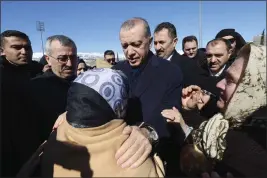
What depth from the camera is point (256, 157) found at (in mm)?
1483

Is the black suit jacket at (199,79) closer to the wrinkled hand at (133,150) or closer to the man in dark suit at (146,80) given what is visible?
the man in dark suit at (146,80)

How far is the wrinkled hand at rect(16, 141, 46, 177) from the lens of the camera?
1385 mm

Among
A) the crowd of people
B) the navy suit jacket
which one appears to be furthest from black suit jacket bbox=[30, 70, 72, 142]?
the navy suit jacket

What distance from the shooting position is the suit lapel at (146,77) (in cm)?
225

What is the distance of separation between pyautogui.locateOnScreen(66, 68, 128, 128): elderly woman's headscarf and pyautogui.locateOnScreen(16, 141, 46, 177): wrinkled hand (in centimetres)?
29

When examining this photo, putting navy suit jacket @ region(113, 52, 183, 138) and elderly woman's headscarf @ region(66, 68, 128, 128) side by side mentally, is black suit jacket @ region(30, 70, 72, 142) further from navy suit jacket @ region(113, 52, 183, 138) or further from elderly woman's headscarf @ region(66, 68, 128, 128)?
elderly woman's headscarf @ region(66, 68, 128, 128)

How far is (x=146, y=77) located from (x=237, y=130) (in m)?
1.03

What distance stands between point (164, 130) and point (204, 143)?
0.81m

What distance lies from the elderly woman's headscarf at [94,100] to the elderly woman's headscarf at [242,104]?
0.53 meters

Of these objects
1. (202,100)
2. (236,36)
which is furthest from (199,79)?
(236,36)

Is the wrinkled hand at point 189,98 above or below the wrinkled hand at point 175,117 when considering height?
above

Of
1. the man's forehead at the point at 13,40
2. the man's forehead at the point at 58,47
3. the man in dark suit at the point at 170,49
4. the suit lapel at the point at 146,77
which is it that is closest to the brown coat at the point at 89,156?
the suit lapel at the point at 146,77

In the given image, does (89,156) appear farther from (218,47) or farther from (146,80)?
(218,47)

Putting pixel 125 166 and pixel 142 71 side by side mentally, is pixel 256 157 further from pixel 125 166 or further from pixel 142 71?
pixel 142 71
